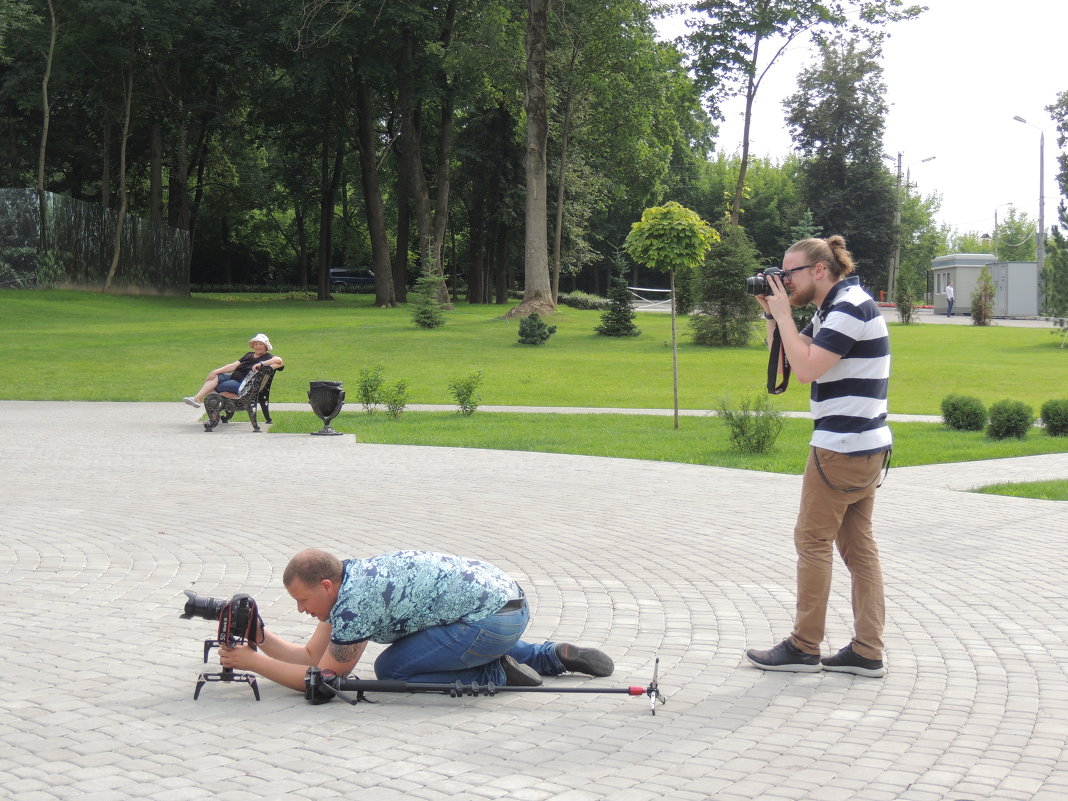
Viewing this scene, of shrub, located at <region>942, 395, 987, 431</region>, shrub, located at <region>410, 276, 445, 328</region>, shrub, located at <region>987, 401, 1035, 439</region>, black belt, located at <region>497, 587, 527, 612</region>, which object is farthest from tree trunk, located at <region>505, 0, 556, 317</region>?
black belt, located at <region>497, 587, 527, 612</region>

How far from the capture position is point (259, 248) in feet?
242

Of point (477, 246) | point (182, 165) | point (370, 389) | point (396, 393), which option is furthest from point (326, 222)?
point (396, 393)

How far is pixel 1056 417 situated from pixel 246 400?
38.2 ft

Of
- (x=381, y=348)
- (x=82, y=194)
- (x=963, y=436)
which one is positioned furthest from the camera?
(x=82, y=194)

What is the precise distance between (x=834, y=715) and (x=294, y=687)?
232 centimetres

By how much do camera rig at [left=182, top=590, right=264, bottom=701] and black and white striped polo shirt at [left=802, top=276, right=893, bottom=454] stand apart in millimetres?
2608

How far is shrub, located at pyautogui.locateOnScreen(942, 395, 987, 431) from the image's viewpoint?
649 inches

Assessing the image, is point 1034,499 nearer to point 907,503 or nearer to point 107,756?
point 907,503

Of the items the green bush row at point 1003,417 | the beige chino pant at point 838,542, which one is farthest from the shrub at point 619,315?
the beige chino pant at point 838,542

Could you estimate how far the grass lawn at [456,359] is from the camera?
22.1 metres

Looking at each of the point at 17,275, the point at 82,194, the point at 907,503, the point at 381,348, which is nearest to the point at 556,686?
the point at 907,503

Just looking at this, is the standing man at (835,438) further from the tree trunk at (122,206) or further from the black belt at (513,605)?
the tree trunk at (122,206)

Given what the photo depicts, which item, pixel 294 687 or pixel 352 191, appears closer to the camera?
pixel 294 687

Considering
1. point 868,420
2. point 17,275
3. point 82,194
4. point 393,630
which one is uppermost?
point 82,194
